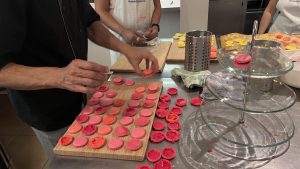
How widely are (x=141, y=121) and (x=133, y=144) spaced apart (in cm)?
10

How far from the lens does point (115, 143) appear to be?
2.28 ft

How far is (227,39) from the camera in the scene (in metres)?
1.41

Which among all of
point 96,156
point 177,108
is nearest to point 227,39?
point 177,108

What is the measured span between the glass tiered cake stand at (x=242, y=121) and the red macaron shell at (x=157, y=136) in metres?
0.06

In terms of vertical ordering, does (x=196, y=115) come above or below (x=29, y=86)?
below

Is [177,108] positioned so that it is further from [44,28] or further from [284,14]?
[284,14]

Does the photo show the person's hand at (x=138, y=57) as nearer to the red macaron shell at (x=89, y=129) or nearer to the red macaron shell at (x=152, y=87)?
the red macaron shell at (x=152, y=87)

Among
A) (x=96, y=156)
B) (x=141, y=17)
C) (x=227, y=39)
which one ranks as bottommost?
(x=96, y=156)

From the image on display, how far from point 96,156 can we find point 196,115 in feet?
1.10

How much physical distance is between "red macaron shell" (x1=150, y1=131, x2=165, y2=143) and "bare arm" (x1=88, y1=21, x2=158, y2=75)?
277 millimetres

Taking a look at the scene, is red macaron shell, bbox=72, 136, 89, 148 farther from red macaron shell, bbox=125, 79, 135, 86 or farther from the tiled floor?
the tiled floor

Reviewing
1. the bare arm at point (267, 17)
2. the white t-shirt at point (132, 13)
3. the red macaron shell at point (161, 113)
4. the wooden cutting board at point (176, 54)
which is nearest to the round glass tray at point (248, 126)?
the red macaron shell at point (161, 113)

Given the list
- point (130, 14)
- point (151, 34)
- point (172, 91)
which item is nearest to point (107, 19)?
point (130, 14)

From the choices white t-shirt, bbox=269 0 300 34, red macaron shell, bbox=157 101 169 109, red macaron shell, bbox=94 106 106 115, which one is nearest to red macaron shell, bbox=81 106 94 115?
red macaron shell, bbox=94 106 106 115
